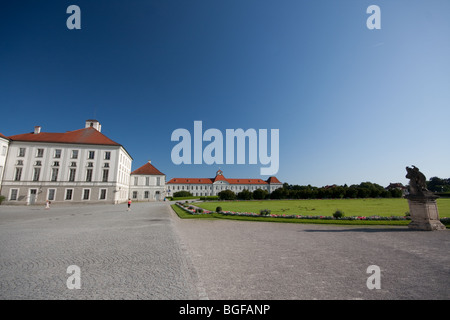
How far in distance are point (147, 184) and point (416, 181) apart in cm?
5679

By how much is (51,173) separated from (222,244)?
43112mm

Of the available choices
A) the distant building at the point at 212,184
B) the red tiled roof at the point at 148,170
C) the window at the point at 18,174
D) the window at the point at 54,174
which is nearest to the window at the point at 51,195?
the window at the point at 54,174

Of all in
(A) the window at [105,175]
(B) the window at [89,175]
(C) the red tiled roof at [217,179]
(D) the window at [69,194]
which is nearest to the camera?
(D) the window at [69,194]

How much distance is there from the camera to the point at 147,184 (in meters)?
57.7

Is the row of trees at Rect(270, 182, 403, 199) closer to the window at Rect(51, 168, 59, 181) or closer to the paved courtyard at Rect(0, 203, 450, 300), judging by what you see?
the window at Rect(51, 168, 59, 181)

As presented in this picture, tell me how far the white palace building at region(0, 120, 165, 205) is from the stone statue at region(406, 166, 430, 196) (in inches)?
1690

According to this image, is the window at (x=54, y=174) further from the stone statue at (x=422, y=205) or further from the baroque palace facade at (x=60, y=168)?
the stone statue at (x=422, y=205)

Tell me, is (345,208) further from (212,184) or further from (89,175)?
(212,184)

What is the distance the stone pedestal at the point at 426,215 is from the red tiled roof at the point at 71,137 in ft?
144

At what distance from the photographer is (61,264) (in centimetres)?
547

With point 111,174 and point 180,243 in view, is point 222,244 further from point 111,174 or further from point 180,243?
point 111,174

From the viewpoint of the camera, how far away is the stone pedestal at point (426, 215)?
10805 millimetres

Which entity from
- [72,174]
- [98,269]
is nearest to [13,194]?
[72,174]
